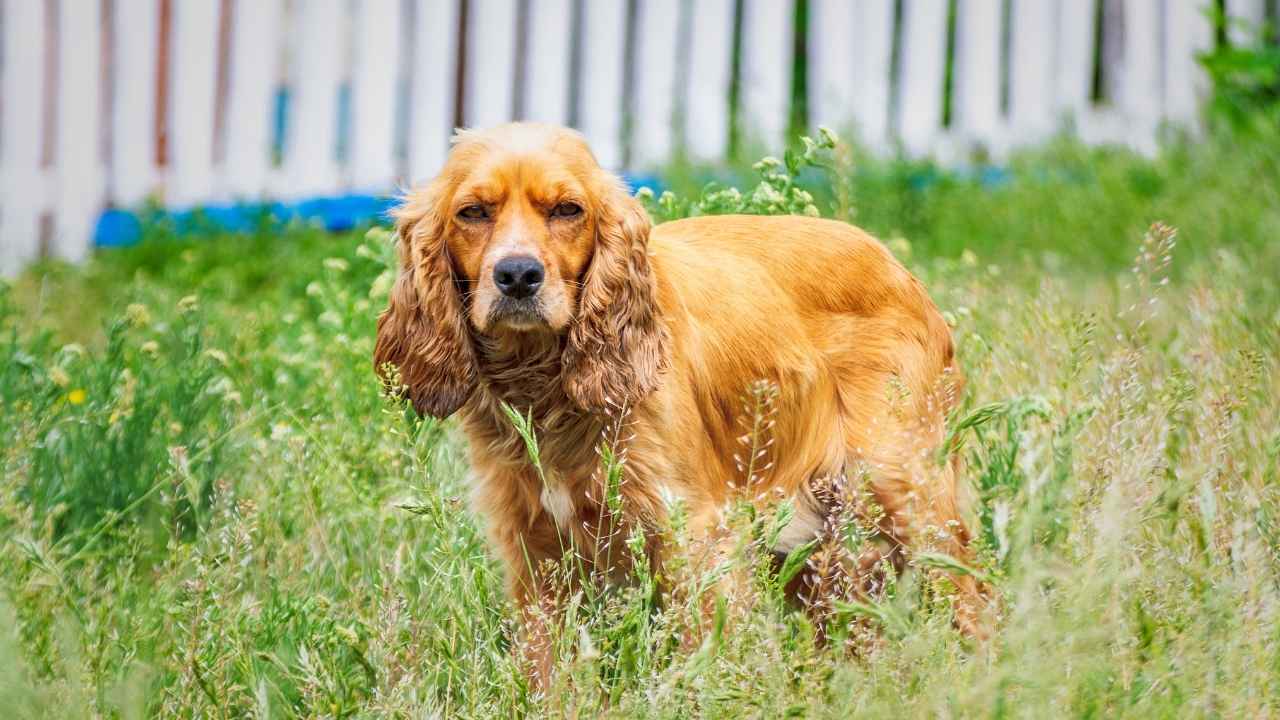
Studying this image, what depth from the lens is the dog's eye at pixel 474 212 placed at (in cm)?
319

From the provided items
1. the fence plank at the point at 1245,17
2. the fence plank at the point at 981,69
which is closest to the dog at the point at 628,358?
the fence plank at the point at 981,69

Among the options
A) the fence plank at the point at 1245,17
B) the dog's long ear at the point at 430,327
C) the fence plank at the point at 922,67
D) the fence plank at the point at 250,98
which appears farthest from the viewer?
the fence plank at the point at 1245,17

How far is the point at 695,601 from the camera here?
2346mm

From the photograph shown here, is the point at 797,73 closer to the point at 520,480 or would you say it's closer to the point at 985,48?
the point at 985,48

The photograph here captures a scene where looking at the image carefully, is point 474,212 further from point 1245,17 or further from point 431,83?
point 1245,17

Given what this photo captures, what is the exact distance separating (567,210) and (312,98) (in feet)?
16.0

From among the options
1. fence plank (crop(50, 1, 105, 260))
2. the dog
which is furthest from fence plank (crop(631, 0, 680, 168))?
the dog

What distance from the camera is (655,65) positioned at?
8.02 m

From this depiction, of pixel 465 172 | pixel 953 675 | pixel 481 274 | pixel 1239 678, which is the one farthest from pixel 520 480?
pixel 1239 678

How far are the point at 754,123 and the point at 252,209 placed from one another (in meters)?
2.64

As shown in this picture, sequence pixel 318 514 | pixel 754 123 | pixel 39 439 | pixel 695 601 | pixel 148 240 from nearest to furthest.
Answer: pixel 695 601, pixel 318 514, pixel 39 439, pixel 148 240, pixel 754 123

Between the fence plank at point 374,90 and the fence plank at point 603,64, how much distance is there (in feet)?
3.38

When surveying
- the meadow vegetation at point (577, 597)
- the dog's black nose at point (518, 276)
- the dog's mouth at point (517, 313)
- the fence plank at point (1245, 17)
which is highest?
the fence plank at point (1245, 17)

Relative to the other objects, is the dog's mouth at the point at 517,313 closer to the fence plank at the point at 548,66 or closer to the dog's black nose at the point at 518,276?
the dog's black nose at the point at 518,276
